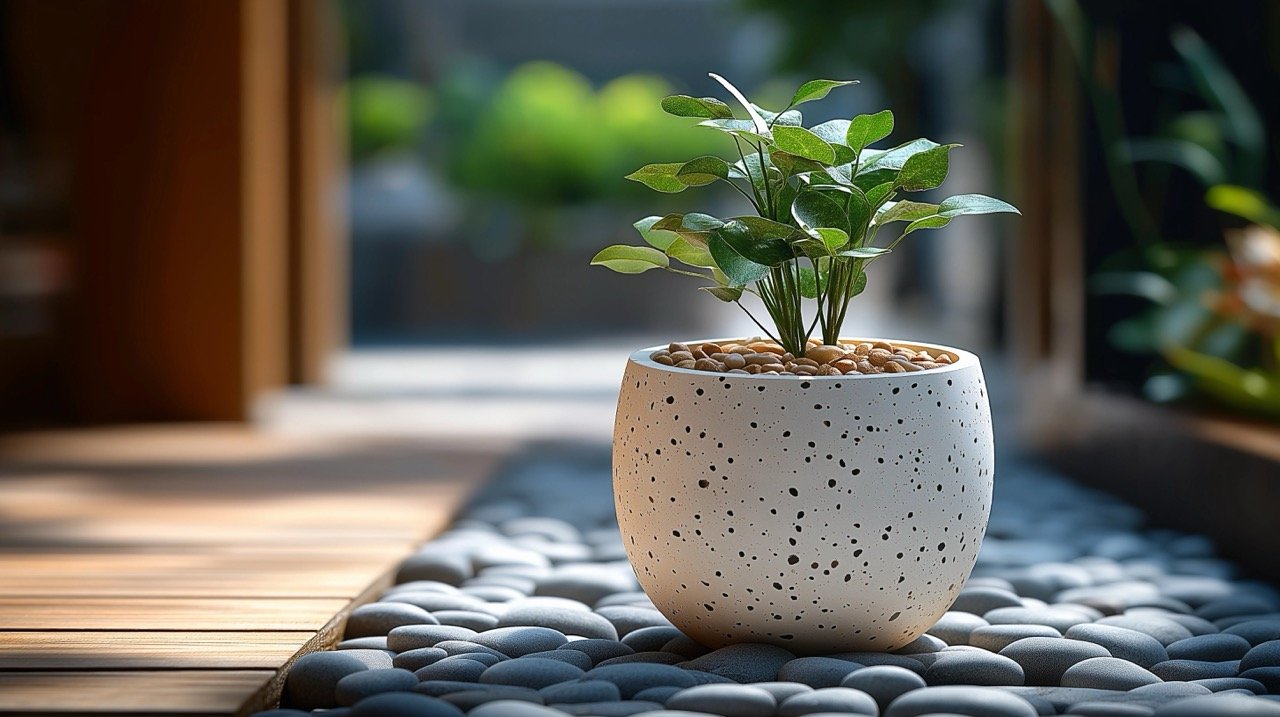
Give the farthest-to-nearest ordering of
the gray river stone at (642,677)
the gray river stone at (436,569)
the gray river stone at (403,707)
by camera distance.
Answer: the gray river stone at (436,569) → the gray river stone at (642,677) → the gray river stone at (403,707)

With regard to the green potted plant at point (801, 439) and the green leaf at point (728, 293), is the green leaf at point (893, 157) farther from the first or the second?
the green leaf at point (728, 293)

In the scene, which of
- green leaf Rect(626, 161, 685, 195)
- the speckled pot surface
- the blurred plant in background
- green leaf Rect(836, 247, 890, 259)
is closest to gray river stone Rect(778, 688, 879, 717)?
the speckled pot surface

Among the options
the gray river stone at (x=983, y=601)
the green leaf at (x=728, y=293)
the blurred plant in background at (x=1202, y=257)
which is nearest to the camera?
the green leaf at (x=728, y=293)

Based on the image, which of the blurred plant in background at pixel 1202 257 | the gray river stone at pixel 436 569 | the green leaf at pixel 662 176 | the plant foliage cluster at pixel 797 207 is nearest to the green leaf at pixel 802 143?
the plant foliage cluster at pixel 797 207

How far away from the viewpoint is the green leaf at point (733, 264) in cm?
113

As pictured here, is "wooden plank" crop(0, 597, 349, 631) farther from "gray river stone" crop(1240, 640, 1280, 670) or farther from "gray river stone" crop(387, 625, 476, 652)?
"gray river stone" crop(1240, 640, 1280, 670)

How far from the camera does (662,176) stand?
1250 millimetres

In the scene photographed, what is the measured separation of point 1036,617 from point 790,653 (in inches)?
12.0

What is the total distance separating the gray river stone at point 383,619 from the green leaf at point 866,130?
1.98 feet

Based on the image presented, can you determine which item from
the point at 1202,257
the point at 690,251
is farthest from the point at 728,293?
the point at 1202,257

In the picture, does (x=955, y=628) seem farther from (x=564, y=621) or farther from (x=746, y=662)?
(x=564, y=621)

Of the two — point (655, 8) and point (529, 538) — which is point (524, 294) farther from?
point (529, 538)

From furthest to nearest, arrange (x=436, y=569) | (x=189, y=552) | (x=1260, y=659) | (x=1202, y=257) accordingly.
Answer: (x=1202, y=257) → (x=189, y=552) → (x=436, y=569) → (x=1260, y=659)

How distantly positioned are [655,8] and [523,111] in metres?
1.69
